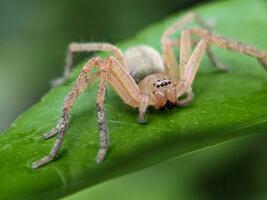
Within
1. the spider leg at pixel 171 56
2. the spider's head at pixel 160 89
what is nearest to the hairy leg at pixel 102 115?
the spider's head at pixel 160 89

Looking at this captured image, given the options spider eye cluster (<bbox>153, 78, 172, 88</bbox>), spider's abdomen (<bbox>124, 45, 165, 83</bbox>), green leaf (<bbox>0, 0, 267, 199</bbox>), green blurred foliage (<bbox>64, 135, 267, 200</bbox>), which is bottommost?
green blurred foliage (<bbox>64, 135, 267, 200</bbox>)

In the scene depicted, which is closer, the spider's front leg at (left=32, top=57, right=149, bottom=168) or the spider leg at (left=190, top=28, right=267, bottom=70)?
the spider's front leg at (left=32, top=57, right=149, bottom=168)

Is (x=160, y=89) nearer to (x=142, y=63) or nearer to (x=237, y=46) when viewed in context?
(x=142, y=63)

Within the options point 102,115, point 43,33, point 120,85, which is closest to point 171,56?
point 120,85

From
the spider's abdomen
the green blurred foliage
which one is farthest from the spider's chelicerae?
the green blurred foliage

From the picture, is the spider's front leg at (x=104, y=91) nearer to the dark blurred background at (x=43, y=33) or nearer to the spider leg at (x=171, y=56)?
the spider leg at (x=171, y=56)

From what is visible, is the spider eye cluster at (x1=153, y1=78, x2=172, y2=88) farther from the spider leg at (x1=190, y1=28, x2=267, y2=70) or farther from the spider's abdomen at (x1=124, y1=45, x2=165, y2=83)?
the spider leg at (x1=190, y1=28, x2=267, y2=70)
